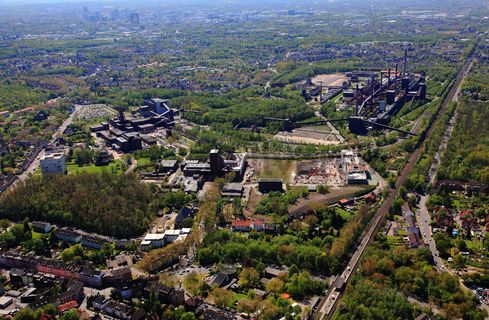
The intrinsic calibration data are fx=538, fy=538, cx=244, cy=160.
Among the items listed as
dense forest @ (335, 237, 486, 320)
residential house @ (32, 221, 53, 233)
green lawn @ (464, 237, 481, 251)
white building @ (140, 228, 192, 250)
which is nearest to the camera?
dense forest @ (335, 237, 486, 320)

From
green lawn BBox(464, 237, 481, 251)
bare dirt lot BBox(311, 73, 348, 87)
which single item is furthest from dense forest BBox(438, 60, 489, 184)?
bare dirt lot BBox(311, 73, 348, 87)

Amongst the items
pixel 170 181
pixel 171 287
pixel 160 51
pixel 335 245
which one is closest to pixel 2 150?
pixel 170 181

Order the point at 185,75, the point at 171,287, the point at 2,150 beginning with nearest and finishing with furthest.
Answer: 1. the point at 171,287
2. the point at 2,150
3. the point at 185,75

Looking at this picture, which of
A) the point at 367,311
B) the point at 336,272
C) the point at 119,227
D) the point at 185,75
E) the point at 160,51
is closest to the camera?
the point at 367,311

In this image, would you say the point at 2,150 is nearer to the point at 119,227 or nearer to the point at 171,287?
the point at 119,227

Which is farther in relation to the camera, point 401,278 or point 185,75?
point 185,75

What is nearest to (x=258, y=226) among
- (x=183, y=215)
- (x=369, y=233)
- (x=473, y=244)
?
(x=183, y=215)

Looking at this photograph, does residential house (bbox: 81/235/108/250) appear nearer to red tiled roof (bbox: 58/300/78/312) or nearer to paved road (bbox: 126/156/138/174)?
red tiled roof (bbox: 58/300/78/312)

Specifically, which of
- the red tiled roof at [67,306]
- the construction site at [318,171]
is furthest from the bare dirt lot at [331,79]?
the red tiled roof at [67,306]
